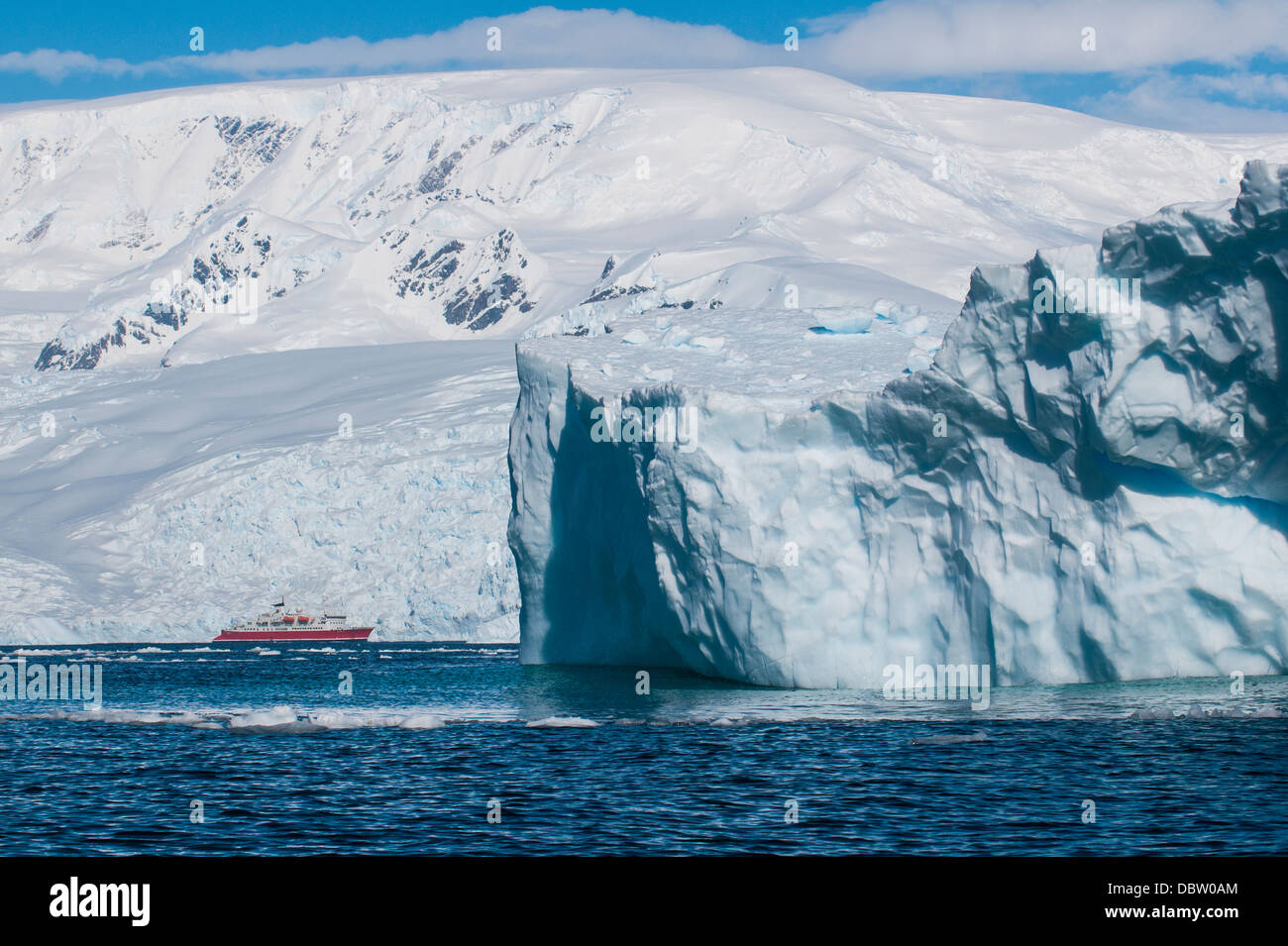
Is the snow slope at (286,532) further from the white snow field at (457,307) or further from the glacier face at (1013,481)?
the glacier face at (1013,481)

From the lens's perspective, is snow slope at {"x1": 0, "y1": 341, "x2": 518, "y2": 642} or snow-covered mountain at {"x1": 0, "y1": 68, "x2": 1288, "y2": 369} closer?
snow slope at {"x1": 0, "y1": 341, "x2": 518, "y2": 642}

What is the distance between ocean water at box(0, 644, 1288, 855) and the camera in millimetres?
16359

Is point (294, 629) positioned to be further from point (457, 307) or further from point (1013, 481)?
point (457, 307)

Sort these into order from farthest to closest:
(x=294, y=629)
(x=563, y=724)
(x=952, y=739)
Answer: (x=294, y=629) < (x=563, y=724) < (x=952, y=739)

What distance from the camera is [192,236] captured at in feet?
594

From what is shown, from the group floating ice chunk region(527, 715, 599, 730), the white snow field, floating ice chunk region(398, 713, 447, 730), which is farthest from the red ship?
floating ice chunk region(527, 715, 599, 730)

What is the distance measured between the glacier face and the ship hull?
31.4 metres

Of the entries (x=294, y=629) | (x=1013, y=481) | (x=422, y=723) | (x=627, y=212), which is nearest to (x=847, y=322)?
(x=1013, y=481)

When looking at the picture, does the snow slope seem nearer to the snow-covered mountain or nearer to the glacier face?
the glacier face

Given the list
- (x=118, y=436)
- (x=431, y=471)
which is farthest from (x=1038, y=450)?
(x=118, y=436)

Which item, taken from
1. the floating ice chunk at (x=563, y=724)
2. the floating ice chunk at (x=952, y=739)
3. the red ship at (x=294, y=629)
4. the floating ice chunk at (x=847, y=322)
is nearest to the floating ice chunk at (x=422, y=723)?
the floating ice chunk at (x=563, y=724)

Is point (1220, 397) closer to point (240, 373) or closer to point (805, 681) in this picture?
point (805, 681)

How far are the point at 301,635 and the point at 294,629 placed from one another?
1.21ft

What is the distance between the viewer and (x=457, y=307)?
159 meters
